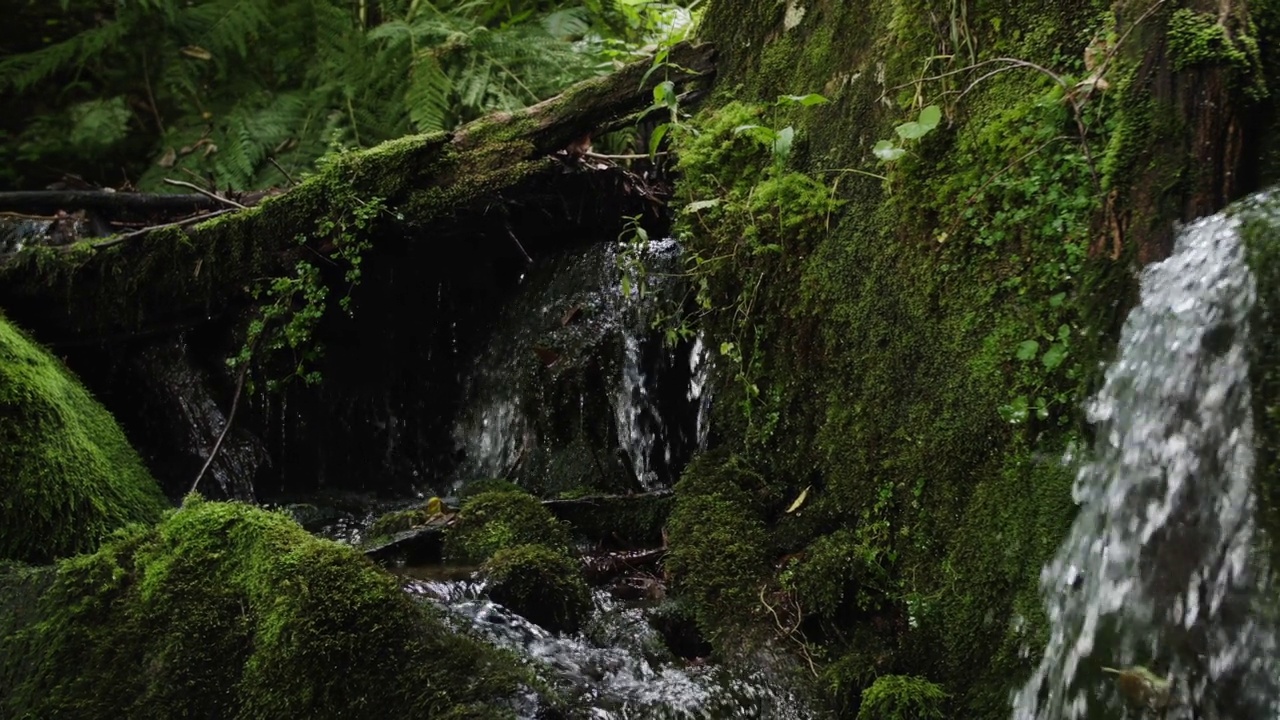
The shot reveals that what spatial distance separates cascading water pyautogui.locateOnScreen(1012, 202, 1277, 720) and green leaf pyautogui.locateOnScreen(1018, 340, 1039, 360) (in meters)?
0.20

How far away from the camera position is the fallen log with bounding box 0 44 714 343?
4.43 m

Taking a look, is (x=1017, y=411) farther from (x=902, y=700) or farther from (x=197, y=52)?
(x=197, y=52)

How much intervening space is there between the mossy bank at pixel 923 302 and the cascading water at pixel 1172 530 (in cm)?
10

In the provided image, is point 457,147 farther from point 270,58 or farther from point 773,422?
point 270,58

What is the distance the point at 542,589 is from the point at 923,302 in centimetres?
155

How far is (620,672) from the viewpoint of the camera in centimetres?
250

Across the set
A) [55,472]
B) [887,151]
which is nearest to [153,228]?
[55,472]

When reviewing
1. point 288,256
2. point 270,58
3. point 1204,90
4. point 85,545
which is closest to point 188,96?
point 270,58

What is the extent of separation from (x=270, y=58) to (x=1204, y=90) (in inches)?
297

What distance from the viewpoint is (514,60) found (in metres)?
6.29

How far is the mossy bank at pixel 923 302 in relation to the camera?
203cm

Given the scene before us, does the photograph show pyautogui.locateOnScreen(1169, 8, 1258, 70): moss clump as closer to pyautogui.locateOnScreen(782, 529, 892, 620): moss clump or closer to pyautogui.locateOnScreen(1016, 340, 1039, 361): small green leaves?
pyautogui.locateOnScreen(1016, 340, 1039, 361): small green leaves

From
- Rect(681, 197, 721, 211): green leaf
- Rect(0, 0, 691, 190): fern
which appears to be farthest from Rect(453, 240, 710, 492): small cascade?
Rect(0, 0, 691, 190): fern

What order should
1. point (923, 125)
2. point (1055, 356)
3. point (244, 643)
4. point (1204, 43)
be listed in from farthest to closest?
point (923, 125), point (244, 643), point (1055, 356), point (1204, 43)
